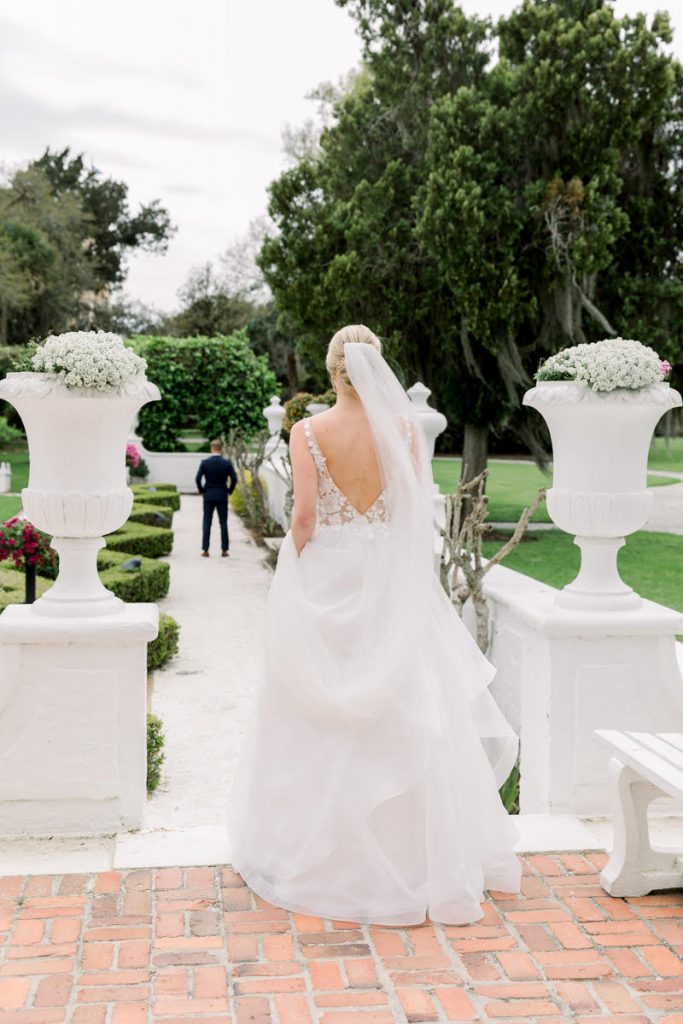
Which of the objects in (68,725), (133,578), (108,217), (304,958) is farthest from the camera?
(108,217)

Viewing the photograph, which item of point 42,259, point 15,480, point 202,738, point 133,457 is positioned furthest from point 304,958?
point 42,259

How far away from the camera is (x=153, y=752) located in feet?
17.8

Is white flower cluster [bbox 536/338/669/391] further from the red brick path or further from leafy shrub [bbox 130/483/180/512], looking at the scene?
leafy shrub [bbox 130/483/180/512]

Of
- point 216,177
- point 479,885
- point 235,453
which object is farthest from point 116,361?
point 216,177

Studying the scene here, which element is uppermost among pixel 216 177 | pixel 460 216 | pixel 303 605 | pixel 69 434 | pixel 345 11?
pixel 216 177

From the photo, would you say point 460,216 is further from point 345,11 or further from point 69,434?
point 69,434

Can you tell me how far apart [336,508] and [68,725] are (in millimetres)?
1207

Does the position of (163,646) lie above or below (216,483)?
below

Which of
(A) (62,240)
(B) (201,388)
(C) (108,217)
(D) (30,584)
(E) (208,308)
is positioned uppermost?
(C) (108,217)

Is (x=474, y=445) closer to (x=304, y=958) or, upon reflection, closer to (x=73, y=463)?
(x=73, y=463)

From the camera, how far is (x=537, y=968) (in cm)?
265

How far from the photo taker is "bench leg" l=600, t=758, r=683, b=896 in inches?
122

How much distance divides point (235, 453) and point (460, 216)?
593 cm

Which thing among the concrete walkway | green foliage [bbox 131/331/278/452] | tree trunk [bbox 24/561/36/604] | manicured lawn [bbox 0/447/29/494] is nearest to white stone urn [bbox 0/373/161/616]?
the concrete walkway
